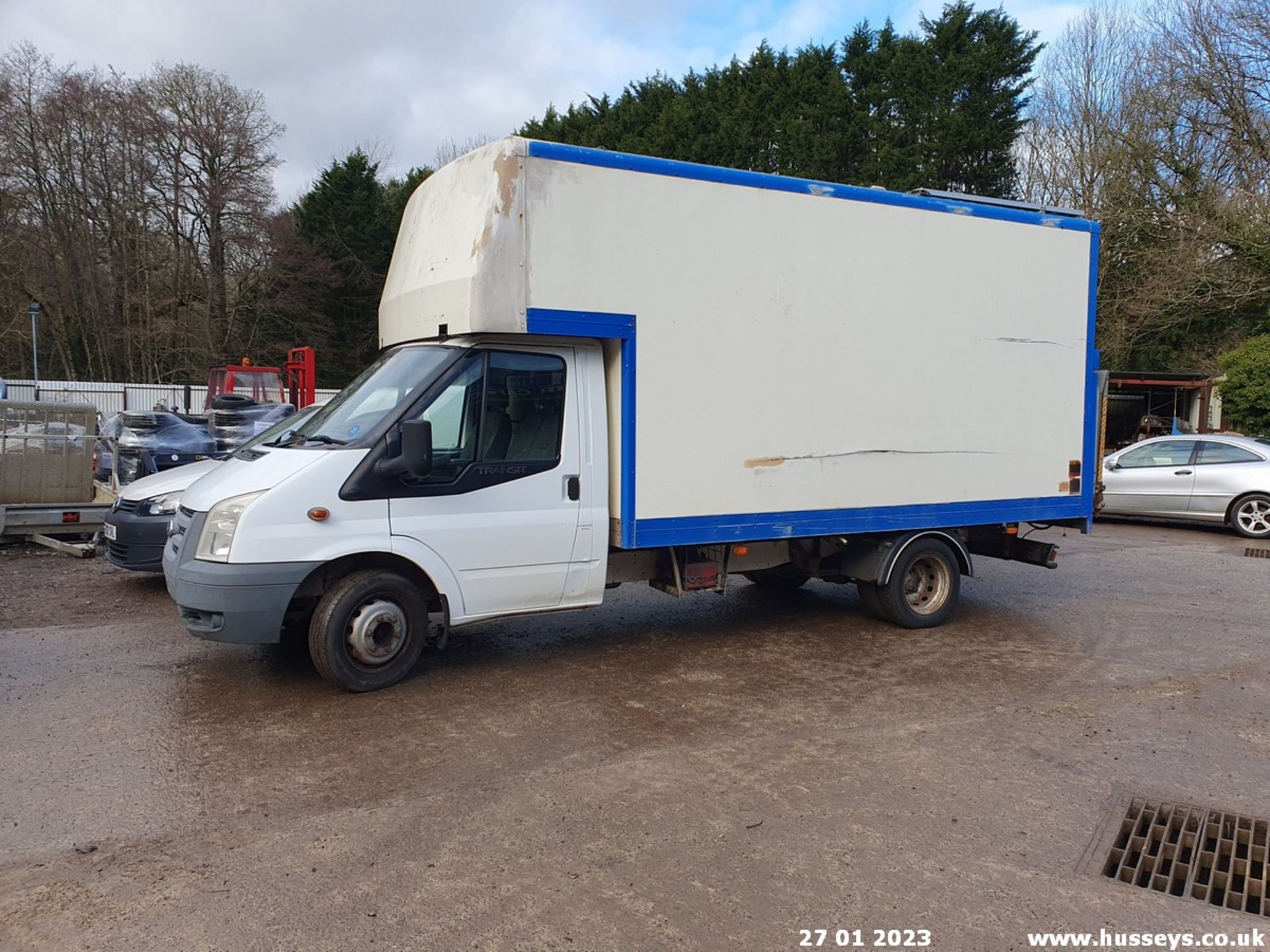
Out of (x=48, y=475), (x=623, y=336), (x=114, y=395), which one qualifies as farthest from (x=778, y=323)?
(x=114, y=395)

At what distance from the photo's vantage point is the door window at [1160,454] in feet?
44.7

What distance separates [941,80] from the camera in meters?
31.5

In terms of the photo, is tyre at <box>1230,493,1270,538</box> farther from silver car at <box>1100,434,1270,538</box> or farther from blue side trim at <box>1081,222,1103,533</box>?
blue side trim at <box>1081,222,1103,533</box>

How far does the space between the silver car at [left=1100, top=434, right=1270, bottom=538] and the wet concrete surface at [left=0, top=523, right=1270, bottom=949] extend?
6.55 m

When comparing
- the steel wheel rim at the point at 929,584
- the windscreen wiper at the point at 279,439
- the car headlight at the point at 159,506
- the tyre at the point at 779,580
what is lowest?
the tyre at the point at 779,580

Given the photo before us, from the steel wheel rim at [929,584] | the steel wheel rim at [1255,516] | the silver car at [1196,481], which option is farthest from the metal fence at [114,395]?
the steel wheel rim at [1255,516]

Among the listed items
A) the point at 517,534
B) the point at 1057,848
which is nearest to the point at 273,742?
the point at 517,534

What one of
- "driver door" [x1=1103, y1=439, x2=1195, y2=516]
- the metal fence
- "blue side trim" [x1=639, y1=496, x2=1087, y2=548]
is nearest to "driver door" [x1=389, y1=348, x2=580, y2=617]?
"blue side trim" [x1=639, y1=496, x2=1087, y2=548]

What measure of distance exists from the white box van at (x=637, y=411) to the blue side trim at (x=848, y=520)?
0.06 feet

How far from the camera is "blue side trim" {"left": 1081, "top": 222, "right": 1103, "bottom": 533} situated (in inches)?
303

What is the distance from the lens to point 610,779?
443 cm

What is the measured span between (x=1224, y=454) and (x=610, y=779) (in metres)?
12.4

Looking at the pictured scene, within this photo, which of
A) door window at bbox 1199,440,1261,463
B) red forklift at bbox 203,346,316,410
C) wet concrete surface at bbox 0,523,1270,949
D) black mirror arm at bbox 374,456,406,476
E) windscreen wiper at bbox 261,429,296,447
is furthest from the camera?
red forklift at bbox 203,346,316,410

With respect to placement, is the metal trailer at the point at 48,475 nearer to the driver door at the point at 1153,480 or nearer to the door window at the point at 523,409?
the door window at the point at 523,409
